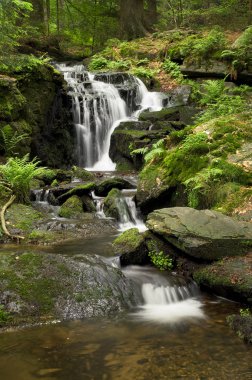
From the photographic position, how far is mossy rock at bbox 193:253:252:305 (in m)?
5.25

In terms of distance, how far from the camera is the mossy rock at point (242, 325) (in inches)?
166

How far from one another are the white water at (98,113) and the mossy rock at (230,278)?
898 cm

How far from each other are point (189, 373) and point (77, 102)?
13.5 metres

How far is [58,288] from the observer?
5219mm

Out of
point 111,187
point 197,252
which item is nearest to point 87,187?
point 111,187

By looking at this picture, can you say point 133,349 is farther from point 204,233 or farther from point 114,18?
point 114,18

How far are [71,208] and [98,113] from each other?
7.13 m

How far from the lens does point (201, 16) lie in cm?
2284

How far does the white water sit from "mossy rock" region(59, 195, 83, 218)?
4778 millimetres

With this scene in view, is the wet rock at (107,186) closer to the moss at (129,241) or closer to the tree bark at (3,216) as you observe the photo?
the tree bark at (3,216)

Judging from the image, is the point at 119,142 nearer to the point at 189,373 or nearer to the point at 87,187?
the point at 87,187

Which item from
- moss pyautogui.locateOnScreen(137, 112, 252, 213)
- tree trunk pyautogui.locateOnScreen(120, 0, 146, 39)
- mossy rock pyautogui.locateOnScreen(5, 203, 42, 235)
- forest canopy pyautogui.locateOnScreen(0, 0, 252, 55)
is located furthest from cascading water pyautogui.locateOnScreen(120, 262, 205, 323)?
tree trunk pyautogui.locateOnScreen(120, 0, 146, 39)

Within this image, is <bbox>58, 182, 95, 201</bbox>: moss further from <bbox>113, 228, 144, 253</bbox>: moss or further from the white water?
the white water

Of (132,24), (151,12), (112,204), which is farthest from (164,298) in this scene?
(151,12)
